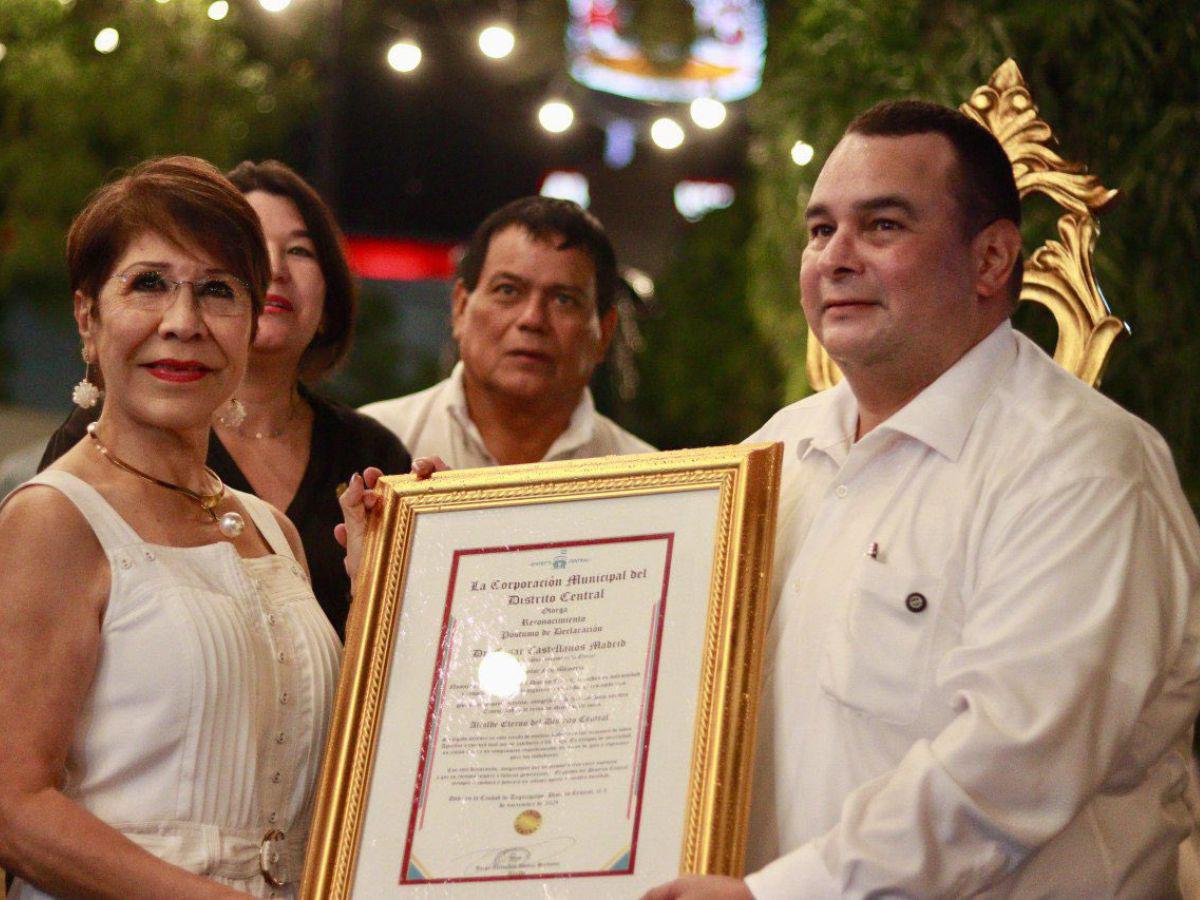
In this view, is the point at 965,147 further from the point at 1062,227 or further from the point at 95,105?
the point at 95,105

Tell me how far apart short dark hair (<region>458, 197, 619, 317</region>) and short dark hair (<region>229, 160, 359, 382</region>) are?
48 cm

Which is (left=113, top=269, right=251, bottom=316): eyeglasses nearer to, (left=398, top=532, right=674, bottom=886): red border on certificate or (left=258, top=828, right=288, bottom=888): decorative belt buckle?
(left=398, top=532, right=674, bottom=886): red border on certificate

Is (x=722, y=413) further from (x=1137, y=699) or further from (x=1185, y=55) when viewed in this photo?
(x=1137, y=699)

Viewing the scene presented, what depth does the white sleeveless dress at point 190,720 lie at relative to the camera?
2.42 metres

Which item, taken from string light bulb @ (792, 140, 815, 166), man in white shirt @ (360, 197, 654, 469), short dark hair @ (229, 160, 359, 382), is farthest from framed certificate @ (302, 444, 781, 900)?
string light bulb @ (792, 140, 815, 166)

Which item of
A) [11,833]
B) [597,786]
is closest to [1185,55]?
[597,786]

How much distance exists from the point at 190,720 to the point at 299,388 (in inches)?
52.1

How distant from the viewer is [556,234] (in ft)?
13.2

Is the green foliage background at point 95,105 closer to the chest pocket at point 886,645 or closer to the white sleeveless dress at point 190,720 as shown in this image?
the white sleeveless dress at point 190,720

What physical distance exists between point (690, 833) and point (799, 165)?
287 centimetres

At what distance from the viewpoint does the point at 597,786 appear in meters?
2.37

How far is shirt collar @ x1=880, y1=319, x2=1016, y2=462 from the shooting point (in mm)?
2471

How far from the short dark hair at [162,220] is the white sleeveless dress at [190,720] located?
38 cm

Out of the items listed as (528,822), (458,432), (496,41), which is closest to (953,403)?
(528,822)
